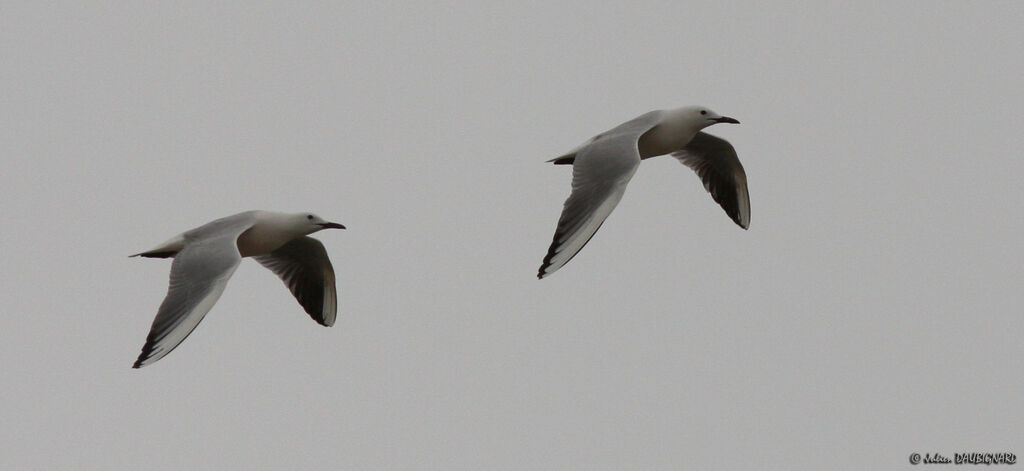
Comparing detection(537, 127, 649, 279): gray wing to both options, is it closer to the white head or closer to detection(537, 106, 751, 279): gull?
detection(537, 106, 751, 279): gull

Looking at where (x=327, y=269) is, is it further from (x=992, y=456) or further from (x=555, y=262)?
(x=992, y=456)

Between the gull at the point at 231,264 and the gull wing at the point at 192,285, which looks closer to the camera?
the gull wing at the point at 192,285

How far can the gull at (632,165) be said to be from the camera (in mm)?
12992

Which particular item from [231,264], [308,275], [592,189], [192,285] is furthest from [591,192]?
[308,275]

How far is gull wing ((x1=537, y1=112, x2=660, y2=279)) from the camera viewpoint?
1285cm

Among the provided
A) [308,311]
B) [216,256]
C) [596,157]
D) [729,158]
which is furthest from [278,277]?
[729,158]

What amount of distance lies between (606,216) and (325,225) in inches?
105

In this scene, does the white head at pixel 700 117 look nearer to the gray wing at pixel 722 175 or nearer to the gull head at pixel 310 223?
the gray wing at pixel 722 175

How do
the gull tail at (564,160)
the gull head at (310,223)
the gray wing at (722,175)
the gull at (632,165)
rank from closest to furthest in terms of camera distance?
the gull at (632,165) < the gull head at (310,223) < the gull tail at (564,160) < the gray wing at (722,175)

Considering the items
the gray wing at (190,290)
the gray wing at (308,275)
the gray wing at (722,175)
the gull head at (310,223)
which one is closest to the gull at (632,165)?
the gray wing at (722,175)

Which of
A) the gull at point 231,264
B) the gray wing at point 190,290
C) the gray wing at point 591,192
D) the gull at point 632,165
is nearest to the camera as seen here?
the gray wing at point 190,290

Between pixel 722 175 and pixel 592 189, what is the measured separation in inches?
136

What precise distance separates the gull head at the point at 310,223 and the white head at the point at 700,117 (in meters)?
3.23

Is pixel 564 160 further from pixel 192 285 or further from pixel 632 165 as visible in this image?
pixel 192 285
